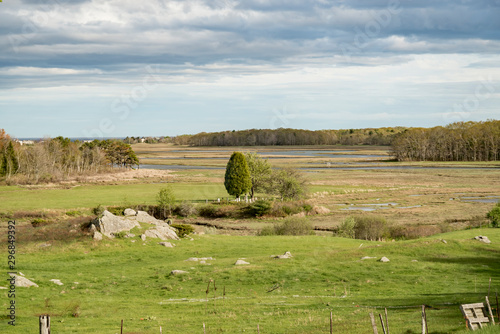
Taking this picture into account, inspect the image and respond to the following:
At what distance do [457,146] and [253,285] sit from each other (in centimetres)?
18298

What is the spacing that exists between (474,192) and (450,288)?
241ft

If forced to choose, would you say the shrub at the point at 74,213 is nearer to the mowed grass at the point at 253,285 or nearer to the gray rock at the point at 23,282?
the mowed grass at the point at 253,285

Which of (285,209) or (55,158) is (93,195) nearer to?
(285,209)

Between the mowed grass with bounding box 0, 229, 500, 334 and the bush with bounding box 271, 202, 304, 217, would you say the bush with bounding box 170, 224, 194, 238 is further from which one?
the bush with bounding box 271, 202, 304, 217

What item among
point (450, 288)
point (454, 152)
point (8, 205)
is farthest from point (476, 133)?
point (450, 288)

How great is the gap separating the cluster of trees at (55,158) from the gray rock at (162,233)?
3167 inches

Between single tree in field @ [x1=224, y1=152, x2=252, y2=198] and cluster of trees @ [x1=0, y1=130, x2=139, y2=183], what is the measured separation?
57091 millimetres

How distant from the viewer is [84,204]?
73438 mm

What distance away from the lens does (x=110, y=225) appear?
1527 inches

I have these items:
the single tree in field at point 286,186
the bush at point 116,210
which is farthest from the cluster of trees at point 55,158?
the single tree in field at point 286,186

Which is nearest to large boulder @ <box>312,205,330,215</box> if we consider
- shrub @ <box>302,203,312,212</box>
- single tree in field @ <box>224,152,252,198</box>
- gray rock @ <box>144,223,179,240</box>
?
shrub @ <box>302,203,312,212</box>

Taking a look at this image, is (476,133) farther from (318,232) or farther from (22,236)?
(22,236)

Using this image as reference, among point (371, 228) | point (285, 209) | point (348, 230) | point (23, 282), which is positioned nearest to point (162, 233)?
point (23, 282)

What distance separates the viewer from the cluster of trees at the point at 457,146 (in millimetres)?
185250
